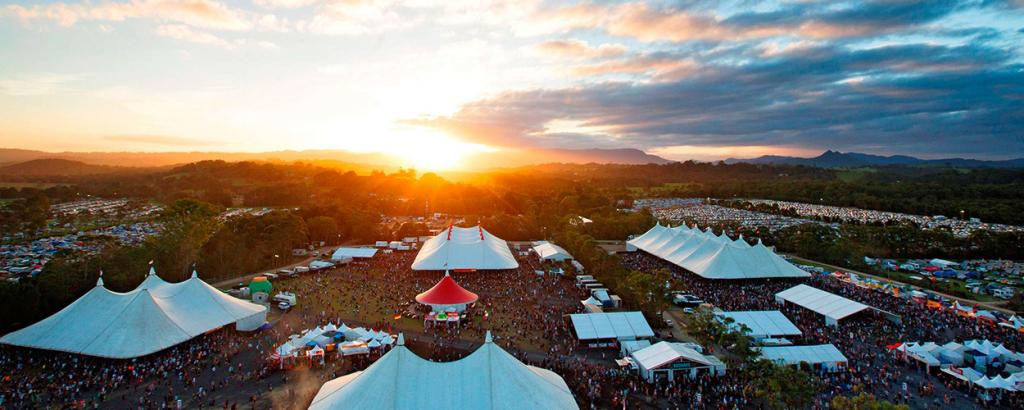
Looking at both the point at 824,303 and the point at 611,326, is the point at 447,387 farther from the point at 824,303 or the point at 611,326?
the point at 824,303

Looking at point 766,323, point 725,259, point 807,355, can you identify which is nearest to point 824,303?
point 766,323

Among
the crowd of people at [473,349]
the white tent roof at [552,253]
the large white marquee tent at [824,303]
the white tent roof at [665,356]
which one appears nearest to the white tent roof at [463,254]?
the crowd of people at [473,349]

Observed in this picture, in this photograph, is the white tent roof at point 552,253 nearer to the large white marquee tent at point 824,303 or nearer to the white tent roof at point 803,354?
the large white marquee tent at point 824,303

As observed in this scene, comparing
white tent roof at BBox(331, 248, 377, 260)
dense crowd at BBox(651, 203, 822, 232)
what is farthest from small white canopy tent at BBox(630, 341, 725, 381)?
dense crowd at BBox(651, 203, 822, 232)

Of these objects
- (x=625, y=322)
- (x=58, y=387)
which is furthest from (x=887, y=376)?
(x=58, y=387)

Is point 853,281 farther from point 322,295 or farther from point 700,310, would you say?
point 322,295

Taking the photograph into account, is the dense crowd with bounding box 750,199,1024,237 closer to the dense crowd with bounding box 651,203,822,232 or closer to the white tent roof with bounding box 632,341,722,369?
the dense crowd with bounding box 651,203,822,232
